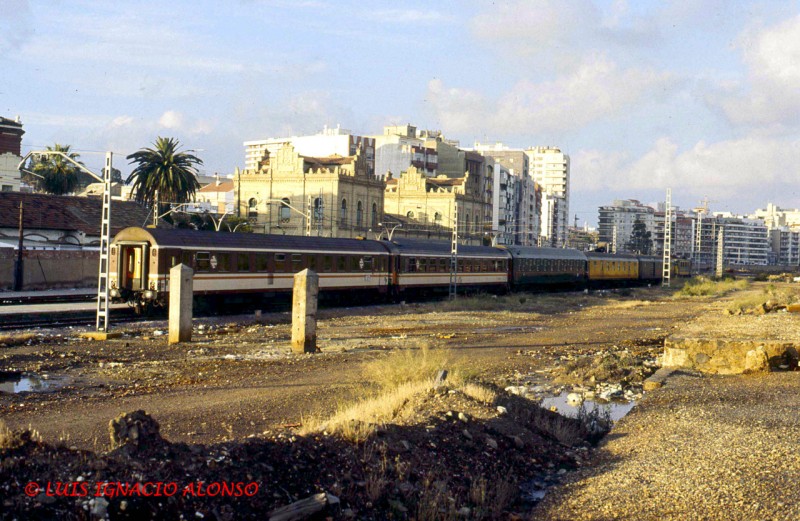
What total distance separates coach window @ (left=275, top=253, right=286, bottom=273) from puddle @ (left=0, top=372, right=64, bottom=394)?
16809 millimetres

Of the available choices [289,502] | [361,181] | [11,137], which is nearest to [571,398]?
[289,502]

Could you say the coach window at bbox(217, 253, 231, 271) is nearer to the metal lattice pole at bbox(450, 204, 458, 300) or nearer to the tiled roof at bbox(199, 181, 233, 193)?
the metal lattice pole at bbox(450, 204, 458, 300)

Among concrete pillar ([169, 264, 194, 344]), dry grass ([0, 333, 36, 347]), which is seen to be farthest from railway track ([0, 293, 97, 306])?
concrete pillar ([169, 264, 194, 344])

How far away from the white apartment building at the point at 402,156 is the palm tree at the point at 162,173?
49971 millimetres

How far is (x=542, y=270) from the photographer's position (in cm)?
5572

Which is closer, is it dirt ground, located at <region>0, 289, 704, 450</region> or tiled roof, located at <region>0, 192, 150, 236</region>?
dirt ground, located at <region>0, 289, 704, 450</region>

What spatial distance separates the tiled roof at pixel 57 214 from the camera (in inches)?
1842

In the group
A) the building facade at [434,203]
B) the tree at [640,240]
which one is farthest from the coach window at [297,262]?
the tree at [640,240]

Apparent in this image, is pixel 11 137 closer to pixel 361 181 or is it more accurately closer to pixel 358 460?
pixel 361 181

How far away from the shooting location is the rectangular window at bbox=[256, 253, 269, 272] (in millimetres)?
31297

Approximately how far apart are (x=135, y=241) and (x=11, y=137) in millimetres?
56013

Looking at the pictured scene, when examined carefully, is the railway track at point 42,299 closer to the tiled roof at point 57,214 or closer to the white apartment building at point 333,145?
the tiled roof at point 57,214

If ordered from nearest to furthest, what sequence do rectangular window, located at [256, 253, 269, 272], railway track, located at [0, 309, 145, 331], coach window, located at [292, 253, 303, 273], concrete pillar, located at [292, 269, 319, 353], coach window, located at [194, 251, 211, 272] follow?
concrete pillar, located at [292, 269, 319, 353] → railway track, located at [0, 309, 145, 331] → coach window, located at [194, 251, 211, 272] → rectangular window, located at [256, 253, 269, 272] → coach window, located at [292, 253, 303, 273]

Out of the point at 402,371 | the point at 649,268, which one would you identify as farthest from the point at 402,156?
the point at 402,371
